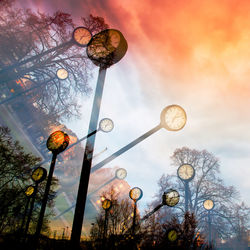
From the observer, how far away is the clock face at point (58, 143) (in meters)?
3.51

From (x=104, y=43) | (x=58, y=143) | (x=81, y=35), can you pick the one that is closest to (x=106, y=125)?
(x=81, y=35)

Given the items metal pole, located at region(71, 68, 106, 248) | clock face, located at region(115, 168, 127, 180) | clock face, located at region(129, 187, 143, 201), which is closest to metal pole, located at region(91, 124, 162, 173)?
metal pole, located at region(71, 68, 106, 248)

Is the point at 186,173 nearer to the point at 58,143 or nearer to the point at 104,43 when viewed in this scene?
the point at 58,143

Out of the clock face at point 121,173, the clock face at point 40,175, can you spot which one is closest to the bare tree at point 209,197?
the clock face at point 121,173

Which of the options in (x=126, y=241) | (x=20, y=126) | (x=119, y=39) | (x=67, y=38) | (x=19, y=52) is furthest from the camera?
(x=20, y=126)

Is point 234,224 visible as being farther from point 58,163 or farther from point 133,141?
point 58,163

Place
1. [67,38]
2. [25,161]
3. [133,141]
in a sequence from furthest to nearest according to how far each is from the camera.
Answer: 1. [67,38]
2. [25,161]
3. [133,141]

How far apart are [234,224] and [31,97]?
25.3 meters

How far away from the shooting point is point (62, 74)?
1566cm

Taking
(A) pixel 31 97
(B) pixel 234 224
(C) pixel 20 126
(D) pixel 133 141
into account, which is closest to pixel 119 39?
(D) pixel 133 141

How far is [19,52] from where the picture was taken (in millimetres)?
12617

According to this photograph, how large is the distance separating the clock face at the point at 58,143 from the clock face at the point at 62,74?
529 inches

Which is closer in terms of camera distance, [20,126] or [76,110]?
[76,110]

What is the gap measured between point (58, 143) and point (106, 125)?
267 inches
